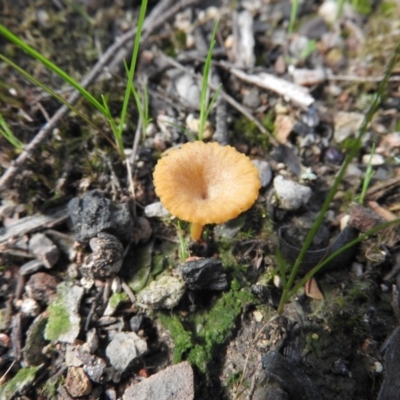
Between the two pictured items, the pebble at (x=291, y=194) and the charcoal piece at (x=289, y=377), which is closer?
the charcoal piece at (x=289, y=377)

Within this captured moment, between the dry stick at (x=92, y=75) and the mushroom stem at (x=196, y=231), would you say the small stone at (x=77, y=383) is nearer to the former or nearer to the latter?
the mushroom stem at (x=196, y=231)

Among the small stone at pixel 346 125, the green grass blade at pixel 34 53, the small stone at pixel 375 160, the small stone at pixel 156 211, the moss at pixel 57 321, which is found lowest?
the moss at pixel 57 321

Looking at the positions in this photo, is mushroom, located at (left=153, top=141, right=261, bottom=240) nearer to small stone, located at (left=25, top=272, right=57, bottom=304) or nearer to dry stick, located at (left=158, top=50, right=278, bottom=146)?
dry stick, located at (left=158, top=50, right=278, bottom=146)

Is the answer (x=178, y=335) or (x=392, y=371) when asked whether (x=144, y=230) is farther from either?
(x=392, y=371)

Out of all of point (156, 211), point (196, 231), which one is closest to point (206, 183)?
point (196, 231)

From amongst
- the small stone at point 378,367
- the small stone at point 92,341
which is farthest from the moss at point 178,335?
the small stone at point 378,367

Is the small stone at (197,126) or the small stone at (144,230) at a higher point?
the small stone at (197,126)
